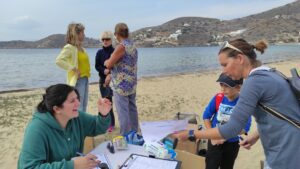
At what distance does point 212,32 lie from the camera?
128m

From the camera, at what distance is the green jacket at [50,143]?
2.29 metres

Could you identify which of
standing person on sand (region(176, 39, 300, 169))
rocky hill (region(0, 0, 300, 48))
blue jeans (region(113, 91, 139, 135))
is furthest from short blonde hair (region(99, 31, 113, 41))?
rocky hill (region(0, 0, 300, 48))

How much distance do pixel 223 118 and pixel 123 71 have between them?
6.68 ft

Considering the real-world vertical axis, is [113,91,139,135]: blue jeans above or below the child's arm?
below

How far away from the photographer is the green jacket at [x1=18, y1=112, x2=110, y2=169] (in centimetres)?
229

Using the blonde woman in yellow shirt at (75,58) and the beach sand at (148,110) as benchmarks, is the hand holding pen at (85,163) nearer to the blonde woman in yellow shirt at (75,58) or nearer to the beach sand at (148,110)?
the beach sand at (148,110)

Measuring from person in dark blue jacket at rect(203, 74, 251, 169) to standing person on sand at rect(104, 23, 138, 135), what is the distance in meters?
1.76

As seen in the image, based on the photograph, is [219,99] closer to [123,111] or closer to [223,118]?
[223,118]

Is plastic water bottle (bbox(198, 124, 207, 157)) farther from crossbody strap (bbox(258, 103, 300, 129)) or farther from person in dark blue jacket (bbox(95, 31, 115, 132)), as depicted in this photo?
crossbody strap (bbox(258, 103, 300, 129))

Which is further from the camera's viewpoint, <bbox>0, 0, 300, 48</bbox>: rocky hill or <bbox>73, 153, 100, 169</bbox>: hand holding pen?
<bbox>0, 0, 300, 48</bbox>: rocky hill

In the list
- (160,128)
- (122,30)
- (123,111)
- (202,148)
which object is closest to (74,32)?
(122,30)

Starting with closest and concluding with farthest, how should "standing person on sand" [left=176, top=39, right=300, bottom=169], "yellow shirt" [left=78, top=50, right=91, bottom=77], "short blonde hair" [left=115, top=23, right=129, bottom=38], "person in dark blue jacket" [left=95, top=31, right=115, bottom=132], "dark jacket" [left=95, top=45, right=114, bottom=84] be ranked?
"standing person on sand" [left=176, top=39, right=300, bottom=169], "short blonde hair" [left=115, top=23, right=129, bottom=38], "yellow shirt" [left=78, top=50, right=91, bottom=77], "person in dark blue jacket" [left=95, top=31, right=115, bottom=132], "dark jacket" [left=95, top=45, right=114, bottom=84]

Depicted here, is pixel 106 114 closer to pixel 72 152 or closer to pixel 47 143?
pixel 72 152

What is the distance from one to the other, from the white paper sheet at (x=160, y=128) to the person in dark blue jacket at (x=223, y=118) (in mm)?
573
